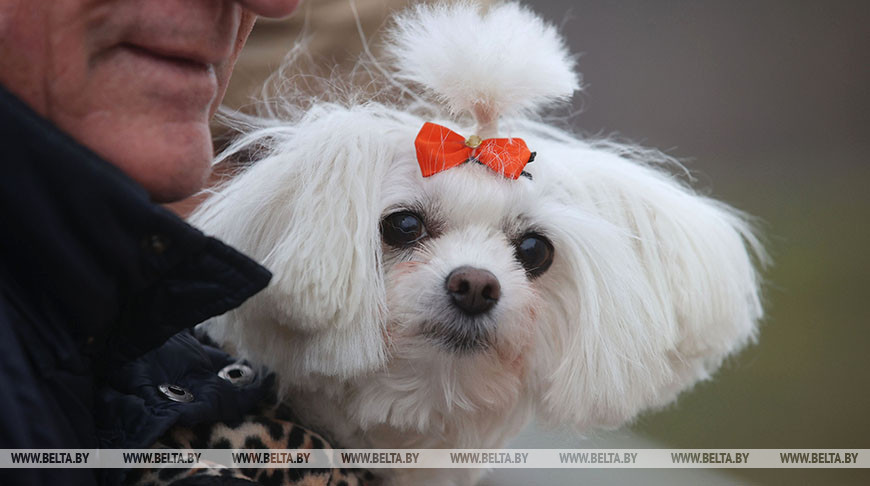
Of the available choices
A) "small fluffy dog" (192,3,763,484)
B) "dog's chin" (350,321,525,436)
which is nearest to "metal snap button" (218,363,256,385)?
"small fluffy dog" (192,3,763,484)


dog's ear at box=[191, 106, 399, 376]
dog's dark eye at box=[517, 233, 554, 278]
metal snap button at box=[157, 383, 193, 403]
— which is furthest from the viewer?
dog's dark eye at box=[517, 233, 554, 278]

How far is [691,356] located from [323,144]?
0.59 meters

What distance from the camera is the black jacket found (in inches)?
24.4

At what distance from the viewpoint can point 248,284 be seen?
758 mm

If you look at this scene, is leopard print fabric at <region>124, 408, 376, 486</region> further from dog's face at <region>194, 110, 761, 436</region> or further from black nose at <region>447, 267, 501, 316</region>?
black nose at <region>447, 267, 501, 316</region>

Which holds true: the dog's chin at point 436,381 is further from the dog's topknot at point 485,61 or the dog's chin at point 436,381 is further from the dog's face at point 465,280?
the dog's topknot at point 485,61

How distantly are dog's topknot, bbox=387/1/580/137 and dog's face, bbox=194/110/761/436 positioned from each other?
8 centimetres

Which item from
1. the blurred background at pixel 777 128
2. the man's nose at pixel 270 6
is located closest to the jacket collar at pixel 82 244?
the man's nose at pixel 270 6

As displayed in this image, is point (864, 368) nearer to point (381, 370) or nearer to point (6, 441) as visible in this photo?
point (381, 370)

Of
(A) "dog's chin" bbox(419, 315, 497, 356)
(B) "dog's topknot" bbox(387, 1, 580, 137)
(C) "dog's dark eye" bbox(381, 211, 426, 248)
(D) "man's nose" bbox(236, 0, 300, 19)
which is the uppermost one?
(B) "dog's topknot" bbox(387, 1, 580, 137)

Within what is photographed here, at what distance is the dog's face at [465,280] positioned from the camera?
0.92 metres

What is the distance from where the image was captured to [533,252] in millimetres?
1009

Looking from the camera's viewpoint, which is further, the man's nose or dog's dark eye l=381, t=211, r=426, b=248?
dog's dark eye l=381, t=211, r=426, b=248

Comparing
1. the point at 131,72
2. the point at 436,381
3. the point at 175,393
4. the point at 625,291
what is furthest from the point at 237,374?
the point at 625,291
